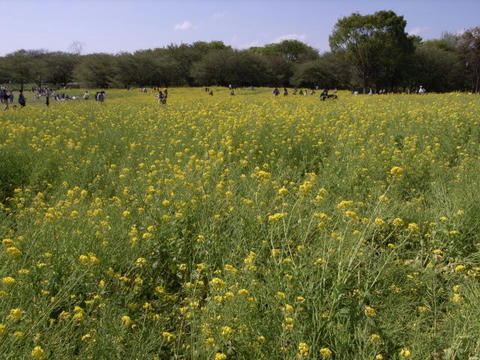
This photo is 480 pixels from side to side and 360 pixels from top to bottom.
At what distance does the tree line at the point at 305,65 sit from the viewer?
43.6 meters

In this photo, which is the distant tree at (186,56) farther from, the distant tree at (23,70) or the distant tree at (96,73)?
the distant tree at (23,70)

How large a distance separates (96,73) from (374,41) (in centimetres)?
3891

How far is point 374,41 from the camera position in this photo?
42906 mm

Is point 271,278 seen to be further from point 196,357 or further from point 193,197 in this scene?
point 193,197

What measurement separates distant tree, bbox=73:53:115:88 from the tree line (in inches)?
5.7

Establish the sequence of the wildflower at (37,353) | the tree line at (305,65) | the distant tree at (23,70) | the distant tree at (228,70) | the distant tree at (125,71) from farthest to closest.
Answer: the distant tree at (23,70)
the distant tree at (125,71)
the distant tree at (228,70)
the tree line at (305,65)
the wildflower at (37,353)

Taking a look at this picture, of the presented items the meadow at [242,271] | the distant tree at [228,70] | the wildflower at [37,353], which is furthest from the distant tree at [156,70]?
the wildflower at [37,353]

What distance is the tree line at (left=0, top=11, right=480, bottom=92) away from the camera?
43625 mm

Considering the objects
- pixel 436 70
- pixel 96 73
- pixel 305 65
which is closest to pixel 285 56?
pixel 305 65

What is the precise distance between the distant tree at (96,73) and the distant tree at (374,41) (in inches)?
1288

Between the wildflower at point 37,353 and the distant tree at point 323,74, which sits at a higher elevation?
the distant tree at point 323,74

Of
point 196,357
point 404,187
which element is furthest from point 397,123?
point 196,357

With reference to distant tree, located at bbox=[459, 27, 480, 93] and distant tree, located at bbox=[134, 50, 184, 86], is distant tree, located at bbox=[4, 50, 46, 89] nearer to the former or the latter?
distant tree, located at bbox=[134, 50, 184, 86]

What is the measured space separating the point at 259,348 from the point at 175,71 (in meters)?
60.2
